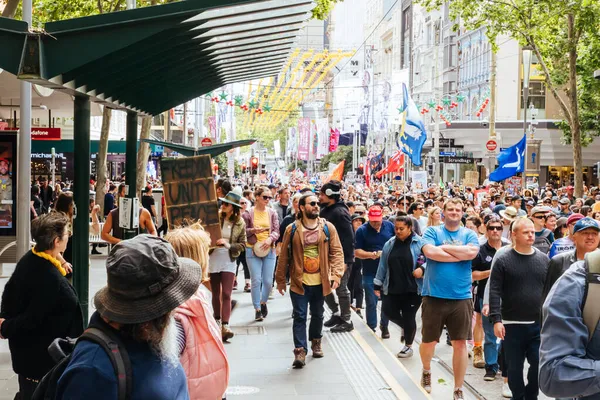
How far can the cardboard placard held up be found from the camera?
998 cm

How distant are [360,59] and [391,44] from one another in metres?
15.1

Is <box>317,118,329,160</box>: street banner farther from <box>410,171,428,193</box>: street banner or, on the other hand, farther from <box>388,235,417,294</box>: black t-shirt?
<box>388,235,417,294</box>: black t-shirt

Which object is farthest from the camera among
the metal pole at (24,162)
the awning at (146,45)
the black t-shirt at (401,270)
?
the metal pole at (24,162)

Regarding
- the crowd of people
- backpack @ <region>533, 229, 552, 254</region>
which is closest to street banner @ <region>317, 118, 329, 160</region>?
the crowd of people

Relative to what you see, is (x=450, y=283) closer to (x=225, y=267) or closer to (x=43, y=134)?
(x=225, y=267)

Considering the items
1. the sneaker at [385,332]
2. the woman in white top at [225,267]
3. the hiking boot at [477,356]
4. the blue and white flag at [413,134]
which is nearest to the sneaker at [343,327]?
the sneaker at [385,332]

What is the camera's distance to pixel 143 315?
3041mm

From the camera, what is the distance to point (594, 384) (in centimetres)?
357

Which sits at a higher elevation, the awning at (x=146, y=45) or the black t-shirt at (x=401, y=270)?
the awning at (x=146, y=45)

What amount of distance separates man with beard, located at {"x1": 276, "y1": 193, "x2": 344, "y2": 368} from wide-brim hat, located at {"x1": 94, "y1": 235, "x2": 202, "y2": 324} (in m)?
6.04

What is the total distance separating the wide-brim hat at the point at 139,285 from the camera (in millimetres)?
3053

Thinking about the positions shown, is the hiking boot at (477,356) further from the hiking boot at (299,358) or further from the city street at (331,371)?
the hiking boot at (299,358)

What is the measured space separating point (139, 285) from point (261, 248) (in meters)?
8.64

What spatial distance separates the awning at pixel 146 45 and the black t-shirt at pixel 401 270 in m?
2.65
